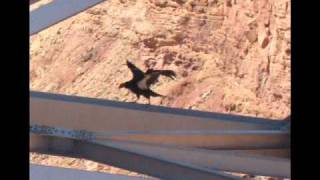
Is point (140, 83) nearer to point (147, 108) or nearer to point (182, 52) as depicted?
point (147, 108)

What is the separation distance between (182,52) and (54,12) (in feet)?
53.7

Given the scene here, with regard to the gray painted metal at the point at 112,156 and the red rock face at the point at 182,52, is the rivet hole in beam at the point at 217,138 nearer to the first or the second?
the gray painted metal at the point at 112,156

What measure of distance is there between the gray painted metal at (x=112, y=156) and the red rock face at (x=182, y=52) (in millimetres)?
15583

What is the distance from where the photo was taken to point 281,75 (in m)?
17.6

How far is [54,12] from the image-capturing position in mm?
2617

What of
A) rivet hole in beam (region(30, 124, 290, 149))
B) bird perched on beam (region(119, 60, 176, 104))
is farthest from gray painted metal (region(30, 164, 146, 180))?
bird perched on beam (region(119, 60, 176, 104))

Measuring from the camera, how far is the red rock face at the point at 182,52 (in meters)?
17.9

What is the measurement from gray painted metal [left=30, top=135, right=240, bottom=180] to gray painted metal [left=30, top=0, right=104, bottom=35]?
2.46 ft

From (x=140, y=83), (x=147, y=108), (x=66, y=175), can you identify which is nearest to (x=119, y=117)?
(x=147, y=108)

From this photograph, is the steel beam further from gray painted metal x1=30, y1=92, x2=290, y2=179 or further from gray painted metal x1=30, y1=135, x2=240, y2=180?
gray painted metal x1=30, y1=135, x2=240, y2=180

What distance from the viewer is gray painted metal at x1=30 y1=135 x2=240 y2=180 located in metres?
1.78
